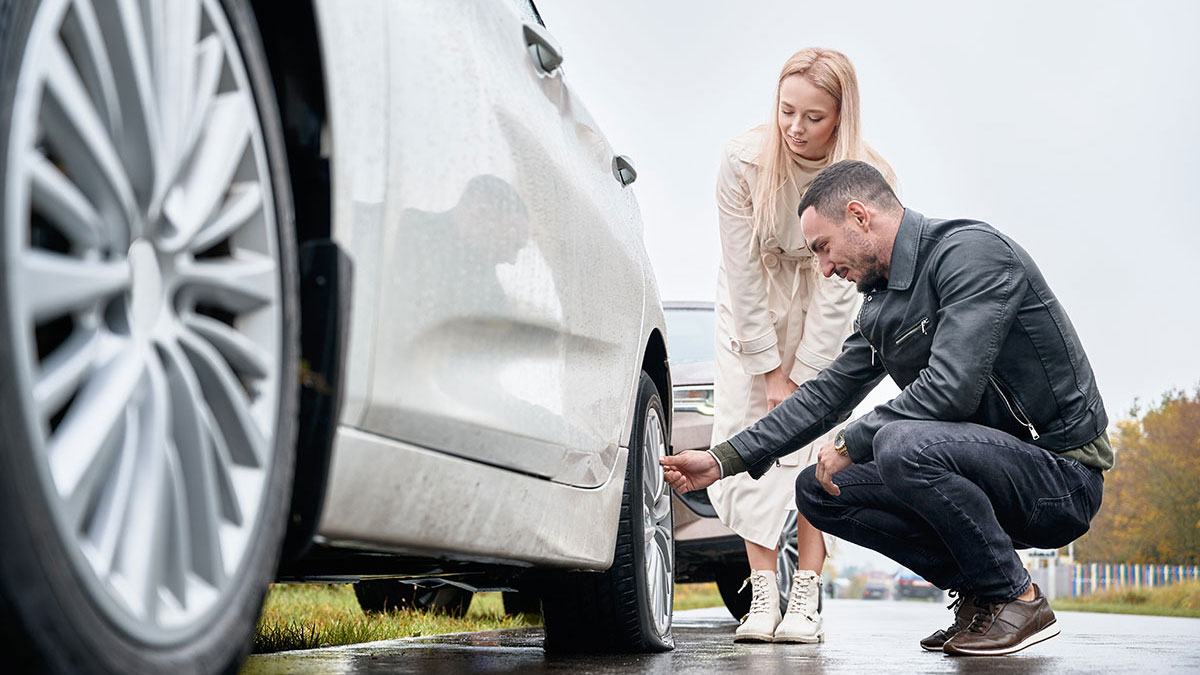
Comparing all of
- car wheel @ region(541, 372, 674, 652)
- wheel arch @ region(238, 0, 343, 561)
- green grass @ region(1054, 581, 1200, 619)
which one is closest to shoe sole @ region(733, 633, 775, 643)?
car wheel @ region(541, 372, 674, 652)

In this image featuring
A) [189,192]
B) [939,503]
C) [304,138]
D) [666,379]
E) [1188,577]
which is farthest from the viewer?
[1188,577]

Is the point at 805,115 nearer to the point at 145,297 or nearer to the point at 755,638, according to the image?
the point at 755,638

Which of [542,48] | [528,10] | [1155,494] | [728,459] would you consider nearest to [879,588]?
[1155,494]

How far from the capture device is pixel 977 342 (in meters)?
3.28

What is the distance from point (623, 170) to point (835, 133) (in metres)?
1.18

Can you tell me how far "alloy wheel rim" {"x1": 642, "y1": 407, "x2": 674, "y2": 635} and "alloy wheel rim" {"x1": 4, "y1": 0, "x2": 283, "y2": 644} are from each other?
1987mm

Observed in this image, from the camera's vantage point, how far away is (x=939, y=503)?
3.29 m

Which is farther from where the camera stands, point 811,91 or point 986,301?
point 811,91

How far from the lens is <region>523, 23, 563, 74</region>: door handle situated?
2.46 metres

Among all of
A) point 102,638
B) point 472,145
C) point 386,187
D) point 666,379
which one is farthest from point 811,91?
point 102,638

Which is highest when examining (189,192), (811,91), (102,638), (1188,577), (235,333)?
(811,91)

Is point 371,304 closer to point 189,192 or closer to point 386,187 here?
point 386,187

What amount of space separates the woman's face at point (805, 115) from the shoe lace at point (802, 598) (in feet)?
4.49

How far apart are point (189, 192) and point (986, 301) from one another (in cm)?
238
